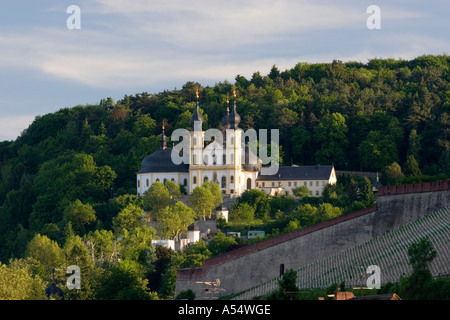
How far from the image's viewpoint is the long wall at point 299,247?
72875 mm

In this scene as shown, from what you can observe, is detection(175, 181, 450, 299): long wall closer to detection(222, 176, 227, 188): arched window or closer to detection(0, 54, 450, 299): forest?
detection(0, 54, 450, 299): forest

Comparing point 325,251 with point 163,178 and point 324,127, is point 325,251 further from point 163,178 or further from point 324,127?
point 324,127

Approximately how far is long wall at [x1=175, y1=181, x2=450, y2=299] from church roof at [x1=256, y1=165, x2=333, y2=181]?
183ft

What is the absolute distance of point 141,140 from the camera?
150 meters

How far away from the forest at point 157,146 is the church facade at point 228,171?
10.3 ft

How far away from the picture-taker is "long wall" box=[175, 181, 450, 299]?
7288 centimetres

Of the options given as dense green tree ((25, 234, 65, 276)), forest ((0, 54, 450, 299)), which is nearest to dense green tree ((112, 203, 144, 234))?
forest ((0, 54, 450, 299))

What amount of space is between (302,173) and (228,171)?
21.9 ft

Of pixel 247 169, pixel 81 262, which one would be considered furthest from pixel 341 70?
pixel 81 262

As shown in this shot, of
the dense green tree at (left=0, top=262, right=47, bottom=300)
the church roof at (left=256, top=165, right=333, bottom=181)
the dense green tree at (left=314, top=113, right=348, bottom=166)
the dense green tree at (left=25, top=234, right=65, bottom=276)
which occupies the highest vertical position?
the dense green tree at (left=314, top=113, right=348, bottom=166)

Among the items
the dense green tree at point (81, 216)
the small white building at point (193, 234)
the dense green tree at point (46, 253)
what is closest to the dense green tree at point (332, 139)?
the dense green tree at point (81, 216)

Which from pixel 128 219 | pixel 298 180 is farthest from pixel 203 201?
pixel 298 180

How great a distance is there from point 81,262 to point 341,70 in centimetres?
8458
